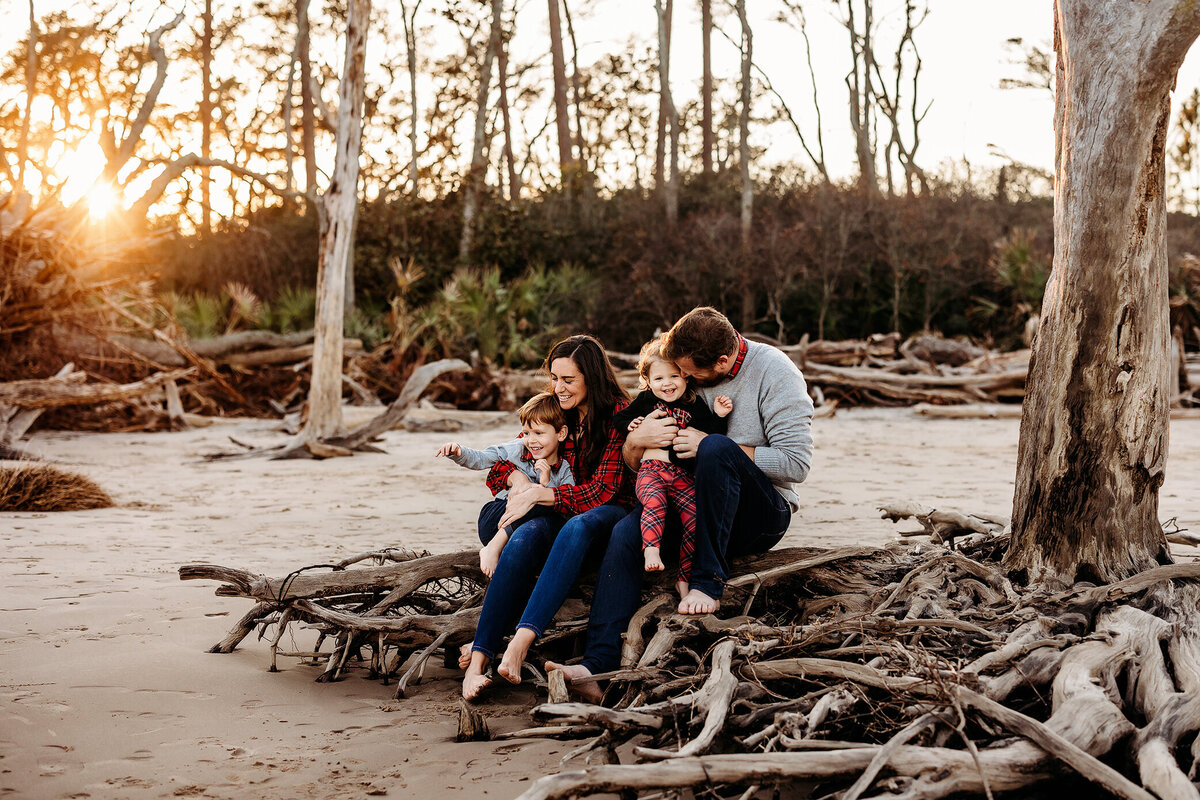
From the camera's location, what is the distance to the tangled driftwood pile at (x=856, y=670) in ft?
7.49

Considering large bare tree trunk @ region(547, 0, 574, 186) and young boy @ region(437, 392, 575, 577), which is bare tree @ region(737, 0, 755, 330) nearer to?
large bare tree trunk @ region(547, 0, 574, 186)

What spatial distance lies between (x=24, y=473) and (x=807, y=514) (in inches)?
195

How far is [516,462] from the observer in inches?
154

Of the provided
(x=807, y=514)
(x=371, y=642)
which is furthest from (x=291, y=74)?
(x=371, y=642)

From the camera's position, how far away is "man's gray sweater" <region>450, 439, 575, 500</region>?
383 centimetres

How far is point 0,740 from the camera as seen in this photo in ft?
9.43

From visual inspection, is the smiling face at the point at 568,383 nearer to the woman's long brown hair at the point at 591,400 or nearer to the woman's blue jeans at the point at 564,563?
the woman's long brown hair at the point at 591,400

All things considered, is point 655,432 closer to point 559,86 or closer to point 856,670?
point 856,670

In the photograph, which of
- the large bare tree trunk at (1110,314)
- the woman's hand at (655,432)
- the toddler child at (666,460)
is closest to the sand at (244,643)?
the toddler child at (666,460)

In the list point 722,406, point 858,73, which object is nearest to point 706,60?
point 858,73

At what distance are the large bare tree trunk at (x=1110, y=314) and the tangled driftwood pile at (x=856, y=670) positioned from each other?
223 millimetres

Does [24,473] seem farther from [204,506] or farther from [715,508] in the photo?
[715,508]

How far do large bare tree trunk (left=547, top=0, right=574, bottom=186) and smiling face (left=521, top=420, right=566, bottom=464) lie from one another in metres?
20.1

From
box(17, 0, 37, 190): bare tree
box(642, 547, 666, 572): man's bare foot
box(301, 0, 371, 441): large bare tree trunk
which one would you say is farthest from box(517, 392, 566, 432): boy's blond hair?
→ box(17, 0, 37, 190): bare tree
